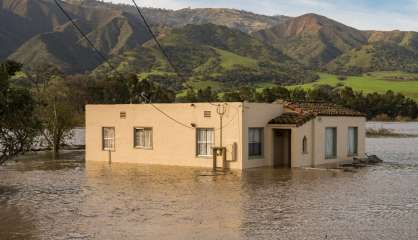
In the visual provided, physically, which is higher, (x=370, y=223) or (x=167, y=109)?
(x=167, y=109)

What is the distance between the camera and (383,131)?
6944 centimetres

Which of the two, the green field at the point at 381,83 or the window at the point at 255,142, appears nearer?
the window at the point at 255,142

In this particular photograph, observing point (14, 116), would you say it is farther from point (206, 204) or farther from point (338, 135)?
point (338, 135)

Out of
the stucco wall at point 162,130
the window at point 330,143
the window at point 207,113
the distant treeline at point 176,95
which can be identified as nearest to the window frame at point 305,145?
the window at point 330,143

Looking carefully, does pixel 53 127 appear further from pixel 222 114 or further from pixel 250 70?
pixel 250 70

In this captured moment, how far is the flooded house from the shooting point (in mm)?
28578

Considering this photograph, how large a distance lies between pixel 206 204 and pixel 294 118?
1251 centimetres

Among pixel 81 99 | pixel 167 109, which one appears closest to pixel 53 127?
pixel 167 109

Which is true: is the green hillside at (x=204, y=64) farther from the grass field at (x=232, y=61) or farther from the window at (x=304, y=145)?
the window at (x=304, y=145)

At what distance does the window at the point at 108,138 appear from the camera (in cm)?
3314

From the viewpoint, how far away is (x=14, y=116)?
66.9ft

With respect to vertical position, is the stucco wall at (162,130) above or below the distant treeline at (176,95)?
below

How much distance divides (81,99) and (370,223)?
75.4 meters

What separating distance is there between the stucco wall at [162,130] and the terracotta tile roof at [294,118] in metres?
2.38
